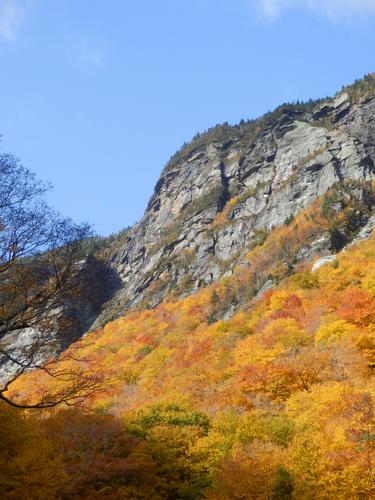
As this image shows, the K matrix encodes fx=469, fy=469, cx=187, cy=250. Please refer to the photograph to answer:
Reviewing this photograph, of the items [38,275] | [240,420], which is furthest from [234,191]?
[38,275]

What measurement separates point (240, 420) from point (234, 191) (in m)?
103

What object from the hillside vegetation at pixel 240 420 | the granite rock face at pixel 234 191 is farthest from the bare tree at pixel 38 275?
the granite rock face at pixel 234 191

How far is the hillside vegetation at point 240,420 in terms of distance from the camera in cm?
2153

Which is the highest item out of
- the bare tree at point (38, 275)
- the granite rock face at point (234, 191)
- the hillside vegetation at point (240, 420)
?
the granite rock face at point (234, 191)

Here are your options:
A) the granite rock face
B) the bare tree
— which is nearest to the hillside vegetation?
the bare tree

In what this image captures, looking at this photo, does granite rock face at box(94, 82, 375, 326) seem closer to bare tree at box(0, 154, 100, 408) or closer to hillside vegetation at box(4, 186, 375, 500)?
hillside vegetation at box(4, 186, 375, 500)

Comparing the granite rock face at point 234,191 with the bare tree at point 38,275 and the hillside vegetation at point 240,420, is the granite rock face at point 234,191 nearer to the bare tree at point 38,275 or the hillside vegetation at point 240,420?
the hillside vegetation at point 240,420

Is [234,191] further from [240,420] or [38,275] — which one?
[38,275]

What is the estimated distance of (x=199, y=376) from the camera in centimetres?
4769

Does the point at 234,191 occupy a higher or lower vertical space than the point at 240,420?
higher

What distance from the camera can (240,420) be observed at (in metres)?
29.2

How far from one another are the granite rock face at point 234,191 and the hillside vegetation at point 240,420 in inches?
1310

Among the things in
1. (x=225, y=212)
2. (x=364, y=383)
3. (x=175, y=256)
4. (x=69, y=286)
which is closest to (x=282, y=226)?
(x=225, y=212)

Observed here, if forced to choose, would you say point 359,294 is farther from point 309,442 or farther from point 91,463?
point 91,463
